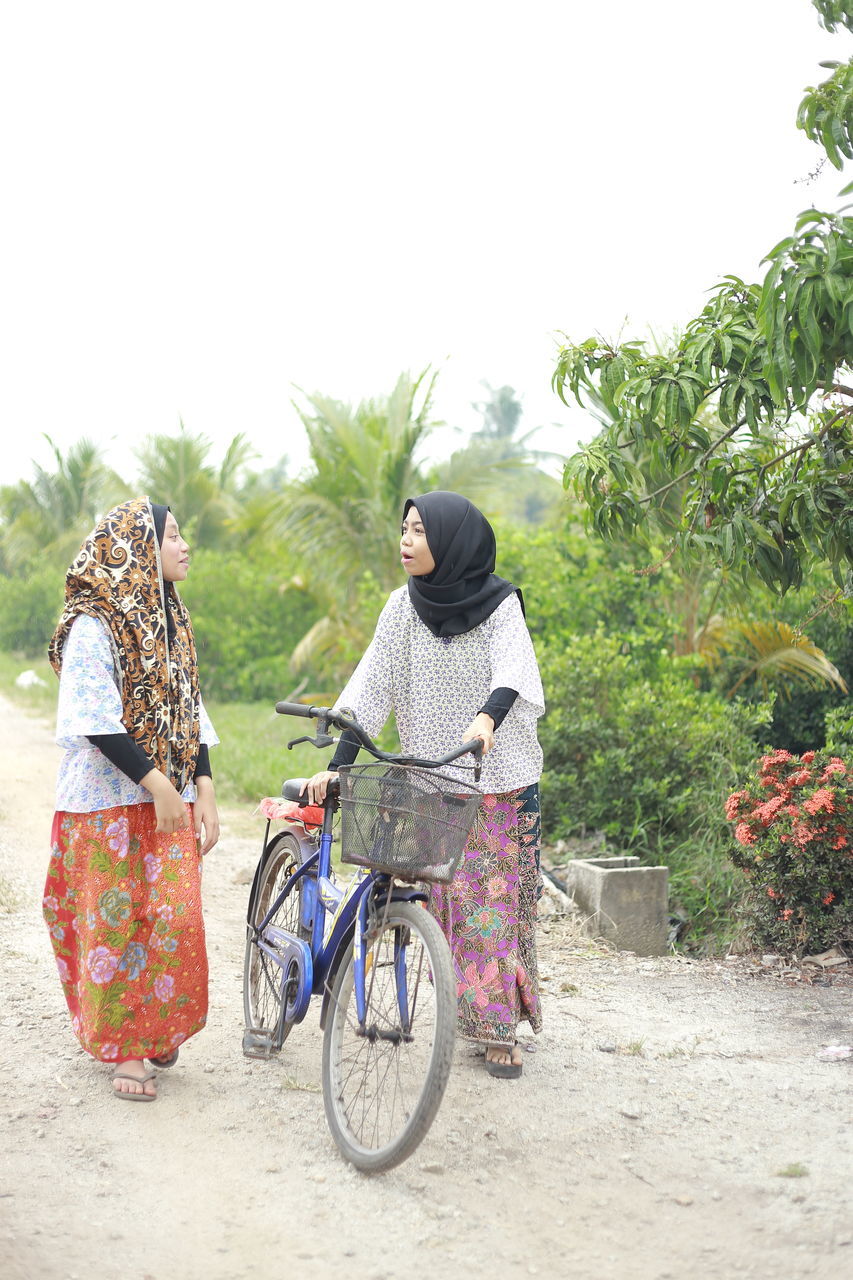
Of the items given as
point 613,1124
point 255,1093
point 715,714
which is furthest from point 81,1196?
point 715,714

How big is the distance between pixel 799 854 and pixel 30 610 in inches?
988

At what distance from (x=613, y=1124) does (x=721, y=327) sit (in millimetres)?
2770

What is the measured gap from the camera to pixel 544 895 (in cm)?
654

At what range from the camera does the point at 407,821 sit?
3.21 m

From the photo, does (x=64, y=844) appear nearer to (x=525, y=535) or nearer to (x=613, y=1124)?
(x=613, y=1124)

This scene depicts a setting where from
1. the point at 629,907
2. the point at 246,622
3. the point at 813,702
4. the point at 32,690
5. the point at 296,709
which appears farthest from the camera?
the point at 246,622

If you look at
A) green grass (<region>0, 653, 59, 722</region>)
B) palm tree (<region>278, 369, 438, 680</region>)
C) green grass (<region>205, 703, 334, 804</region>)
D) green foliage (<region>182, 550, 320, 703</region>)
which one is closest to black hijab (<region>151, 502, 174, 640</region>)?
green grass (<region>205, 703, 334, 804</region>)

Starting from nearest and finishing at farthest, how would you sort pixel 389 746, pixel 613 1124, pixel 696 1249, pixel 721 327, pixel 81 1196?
pixel 696 1249
pixel 81 1196
pixel 613 1124
pixel 721 327
pixel 389 746

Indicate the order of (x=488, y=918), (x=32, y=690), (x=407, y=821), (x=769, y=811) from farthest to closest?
(x=32, y=690) → (x=769, y=811) → (x=488, y=918) → (x=407, y=821)

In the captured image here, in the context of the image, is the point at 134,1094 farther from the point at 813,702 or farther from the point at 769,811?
the point at 813,702

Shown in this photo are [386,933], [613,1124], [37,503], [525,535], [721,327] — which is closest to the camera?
[386,933]

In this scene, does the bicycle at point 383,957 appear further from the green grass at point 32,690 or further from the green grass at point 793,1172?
the green grass at point 32,690

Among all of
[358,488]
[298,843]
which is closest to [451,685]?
[298,843]

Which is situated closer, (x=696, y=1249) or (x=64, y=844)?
(x=696, y=1249)
